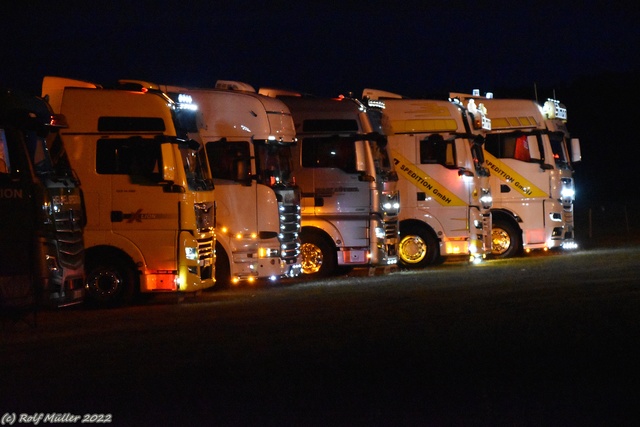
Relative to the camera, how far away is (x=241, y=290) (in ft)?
65.0

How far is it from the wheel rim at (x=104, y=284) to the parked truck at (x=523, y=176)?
12509mm

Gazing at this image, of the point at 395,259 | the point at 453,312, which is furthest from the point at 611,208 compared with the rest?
the point at 453,312

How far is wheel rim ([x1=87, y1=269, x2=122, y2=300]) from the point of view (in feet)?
54.6

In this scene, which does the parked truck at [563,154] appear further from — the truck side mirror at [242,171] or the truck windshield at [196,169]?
the truck windshield at [196,169]

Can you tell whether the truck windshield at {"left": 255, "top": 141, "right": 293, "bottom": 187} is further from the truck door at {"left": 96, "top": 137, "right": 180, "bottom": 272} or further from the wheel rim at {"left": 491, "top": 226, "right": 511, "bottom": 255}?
the wheel rim at {"left": 491, "top": 226, "right": 511, "bottom": 255}

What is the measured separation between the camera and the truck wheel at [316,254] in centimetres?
2167

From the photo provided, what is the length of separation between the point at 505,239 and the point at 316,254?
23.4ft

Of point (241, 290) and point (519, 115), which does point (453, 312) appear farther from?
point (519, 115)

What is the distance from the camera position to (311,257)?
21.8 meters

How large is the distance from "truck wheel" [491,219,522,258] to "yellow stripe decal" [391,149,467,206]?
3.23 metres

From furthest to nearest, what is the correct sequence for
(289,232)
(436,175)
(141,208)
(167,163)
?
(436,175), (289,232), (141,208), (167,163)

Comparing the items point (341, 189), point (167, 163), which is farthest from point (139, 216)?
point (341, 189)

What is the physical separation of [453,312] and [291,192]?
5.55 metres

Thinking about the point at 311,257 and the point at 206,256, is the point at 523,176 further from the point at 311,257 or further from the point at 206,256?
the point at 206,256
